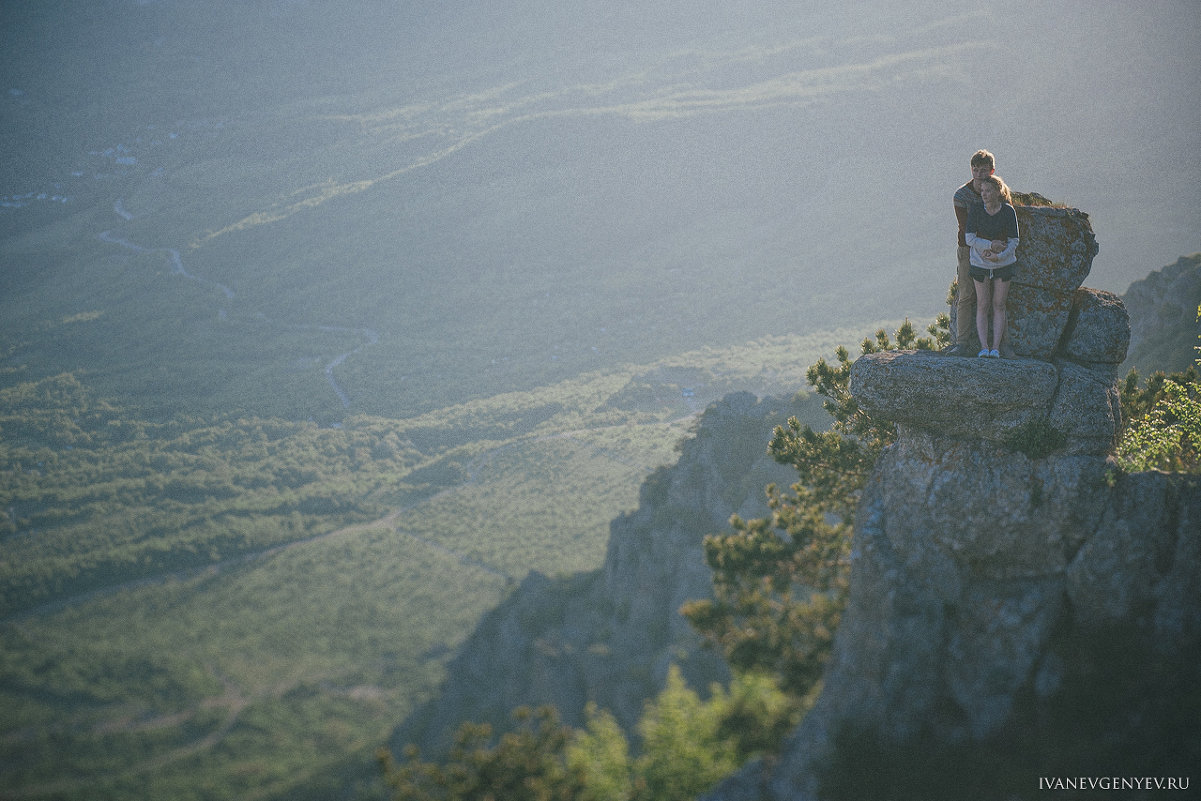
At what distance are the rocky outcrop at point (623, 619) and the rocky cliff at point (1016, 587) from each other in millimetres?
19997

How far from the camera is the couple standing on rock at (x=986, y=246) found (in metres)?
15.8

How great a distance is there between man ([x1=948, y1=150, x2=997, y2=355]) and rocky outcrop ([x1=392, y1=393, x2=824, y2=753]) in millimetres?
22736

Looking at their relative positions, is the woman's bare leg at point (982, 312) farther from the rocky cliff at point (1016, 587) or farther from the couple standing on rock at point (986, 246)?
the rocky cliff at point (1016, 587)

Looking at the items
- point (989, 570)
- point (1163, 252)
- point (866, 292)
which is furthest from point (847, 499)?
point (1163, 252)

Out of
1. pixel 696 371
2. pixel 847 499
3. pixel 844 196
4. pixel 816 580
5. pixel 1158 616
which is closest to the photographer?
pixel 1158 616

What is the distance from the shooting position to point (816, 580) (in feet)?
64.7

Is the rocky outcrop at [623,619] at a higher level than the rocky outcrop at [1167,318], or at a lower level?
lower

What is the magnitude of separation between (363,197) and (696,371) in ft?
409

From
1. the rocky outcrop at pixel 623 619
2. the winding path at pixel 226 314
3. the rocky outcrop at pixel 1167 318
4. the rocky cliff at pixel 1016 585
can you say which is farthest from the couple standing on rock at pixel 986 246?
the winding path at pixel 226 314

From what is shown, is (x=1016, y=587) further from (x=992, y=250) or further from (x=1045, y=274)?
(x=992, y=250)

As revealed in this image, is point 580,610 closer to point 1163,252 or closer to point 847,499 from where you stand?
point 847,499

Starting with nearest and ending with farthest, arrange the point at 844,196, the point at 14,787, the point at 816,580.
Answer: the point at 816,580, the point at 14,787, the point at 844,196

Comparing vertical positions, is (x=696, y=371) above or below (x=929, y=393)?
below

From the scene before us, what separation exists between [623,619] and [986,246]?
30189 millimetres
